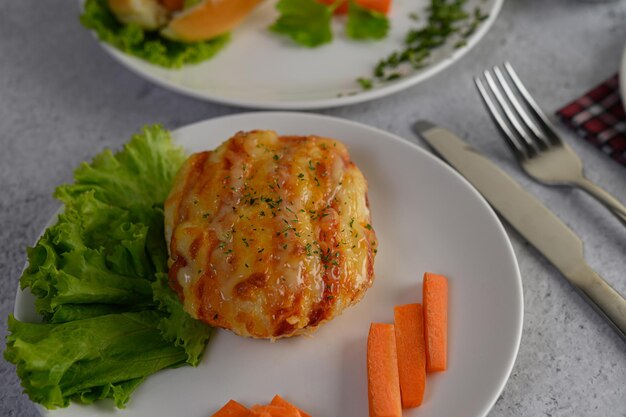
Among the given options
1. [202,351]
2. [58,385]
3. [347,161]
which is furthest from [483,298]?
[58,385]

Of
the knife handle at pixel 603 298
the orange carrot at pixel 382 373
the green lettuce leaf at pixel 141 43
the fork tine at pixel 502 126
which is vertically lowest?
the knife handle at pixel 603 298

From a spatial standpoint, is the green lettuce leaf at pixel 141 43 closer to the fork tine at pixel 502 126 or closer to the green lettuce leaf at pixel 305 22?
the green lettuce leaf at pixel 305 22

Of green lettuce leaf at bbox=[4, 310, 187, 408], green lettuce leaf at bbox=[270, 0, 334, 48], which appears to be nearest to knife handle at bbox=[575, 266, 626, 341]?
green lettuce leaf at bbox=[4, 310, 187, 408]

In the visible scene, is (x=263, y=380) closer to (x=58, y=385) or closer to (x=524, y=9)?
(x=58, y=385)

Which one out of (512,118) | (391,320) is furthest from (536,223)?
(391,320)

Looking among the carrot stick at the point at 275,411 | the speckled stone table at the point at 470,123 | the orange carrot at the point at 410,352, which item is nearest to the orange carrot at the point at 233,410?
the carrot stick at the point at 275,411
